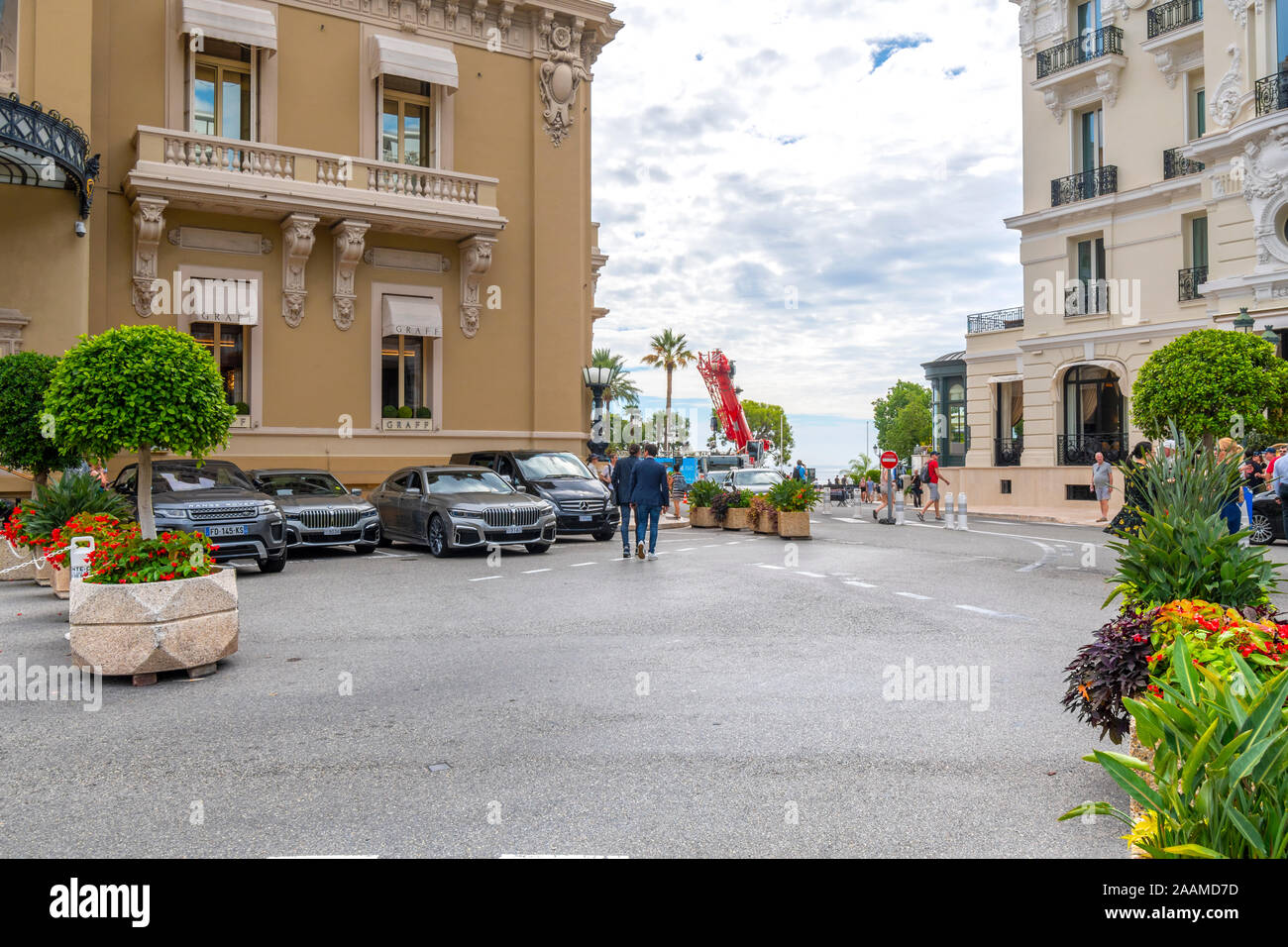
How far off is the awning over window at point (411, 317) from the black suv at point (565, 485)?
413 cm

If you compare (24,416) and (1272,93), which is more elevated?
(1272,93)

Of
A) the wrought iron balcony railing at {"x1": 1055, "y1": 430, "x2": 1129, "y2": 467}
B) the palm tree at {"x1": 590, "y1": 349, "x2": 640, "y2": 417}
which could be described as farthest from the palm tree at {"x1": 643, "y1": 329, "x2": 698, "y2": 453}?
the wrought iron balcony railing at {"x1": 1055, "y1": 430, "x2": 1129, "y2": 467}

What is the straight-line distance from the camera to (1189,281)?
2750cm

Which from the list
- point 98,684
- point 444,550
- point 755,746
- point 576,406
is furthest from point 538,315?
point 755,746

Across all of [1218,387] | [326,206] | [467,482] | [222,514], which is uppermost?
[326,206]

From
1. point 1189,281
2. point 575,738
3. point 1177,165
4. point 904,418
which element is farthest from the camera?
point 904,418

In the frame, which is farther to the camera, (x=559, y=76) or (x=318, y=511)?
(x=559, y=76)

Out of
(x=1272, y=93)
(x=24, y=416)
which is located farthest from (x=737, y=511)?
(x=1272, y=93)

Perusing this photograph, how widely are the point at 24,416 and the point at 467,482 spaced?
7047 mm


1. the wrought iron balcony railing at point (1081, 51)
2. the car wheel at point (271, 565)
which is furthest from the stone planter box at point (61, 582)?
the wrought iron balcony railing at point (1081, 51)

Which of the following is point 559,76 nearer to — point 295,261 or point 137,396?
point 295,261
